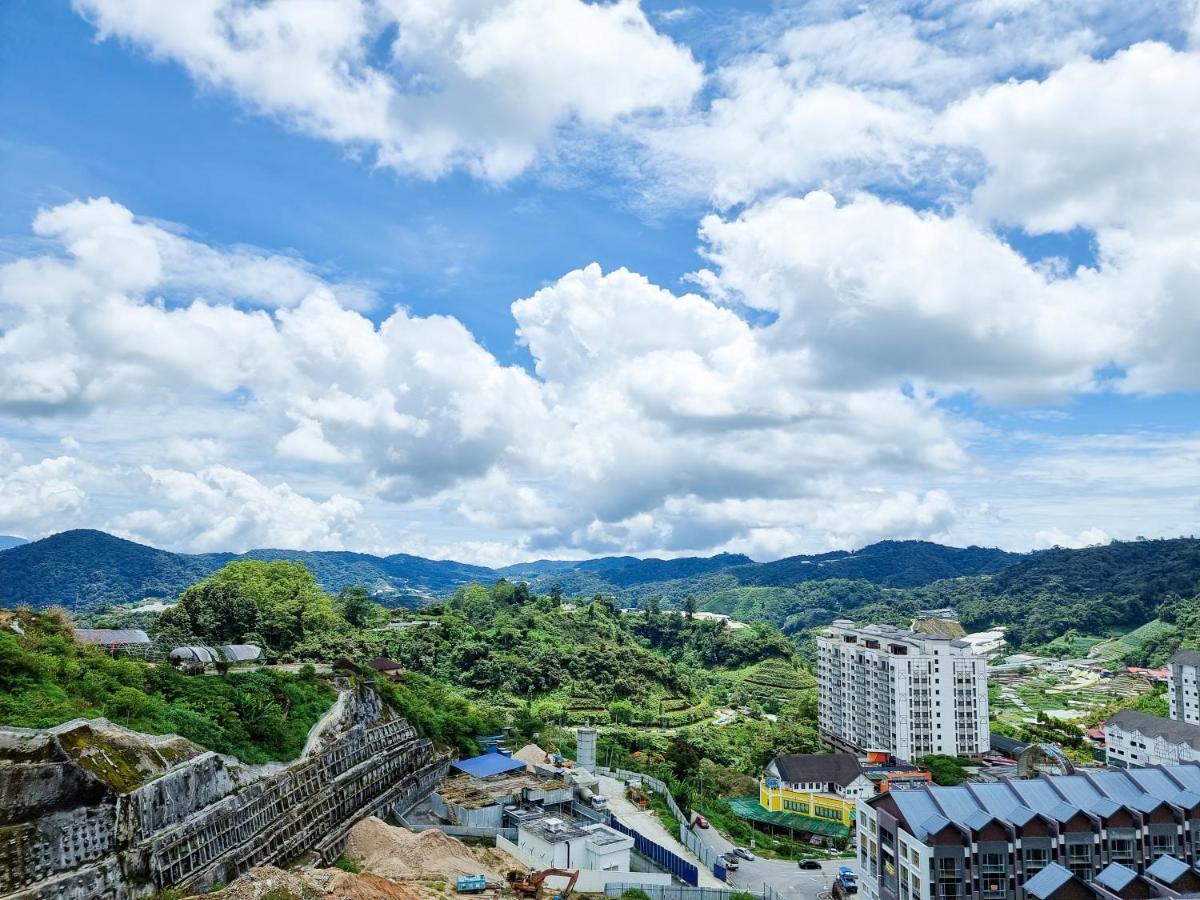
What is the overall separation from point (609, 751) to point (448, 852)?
2443cm

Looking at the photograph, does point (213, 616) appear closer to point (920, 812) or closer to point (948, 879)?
point (920, 812)

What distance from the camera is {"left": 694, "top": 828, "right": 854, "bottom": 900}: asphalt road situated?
35.0 meters

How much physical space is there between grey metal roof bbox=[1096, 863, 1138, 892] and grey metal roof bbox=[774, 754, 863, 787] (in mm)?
19017

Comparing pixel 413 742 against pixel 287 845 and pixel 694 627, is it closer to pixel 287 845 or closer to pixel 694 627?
pixel 287 845

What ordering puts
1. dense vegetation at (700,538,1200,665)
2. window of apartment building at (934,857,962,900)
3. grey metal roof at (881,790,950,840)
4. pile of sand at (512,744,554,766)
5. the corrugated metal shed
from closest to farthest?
window of apartment building at (934,857,962,900) < grey metal roof at (881,790,950,840) < the corrugated metal shed < pile of sand at (512,744,554,766) < dense vegetation at (700,538,1200,665)

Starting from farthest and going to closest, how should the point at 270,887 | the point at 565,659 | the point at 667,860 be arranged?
1. the point at 565,659
2. the point at 667,860
3. the point at 270,887

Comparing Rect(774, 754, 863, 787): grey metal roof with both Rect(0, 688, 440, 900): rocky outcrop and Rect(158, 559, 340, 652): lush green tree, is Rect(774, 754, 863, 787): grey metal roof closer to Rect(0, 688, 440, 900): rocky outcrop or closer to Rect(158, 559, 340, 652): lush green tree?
Rect(0, 688, 440, 900): rocky outcrop

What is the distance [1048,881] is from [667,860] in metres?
13.6

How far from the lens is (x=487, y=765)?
42531mm

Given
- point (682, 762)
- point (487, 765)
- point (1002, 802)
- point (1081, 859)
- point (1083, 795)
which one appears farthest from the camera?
point (682, 762)

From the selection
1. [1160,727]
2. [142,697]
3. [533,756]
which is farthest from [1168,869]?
[142,697]

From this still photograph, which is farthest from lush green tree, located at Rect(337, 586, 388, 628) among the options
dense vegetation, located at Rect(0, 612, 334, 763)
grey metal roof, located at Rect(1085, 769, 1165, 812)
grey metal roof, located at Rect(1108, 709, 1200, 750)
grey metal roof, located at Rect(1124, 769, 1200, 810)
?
grey metal roof, located at Rect(1108, 709, 1200, 750)

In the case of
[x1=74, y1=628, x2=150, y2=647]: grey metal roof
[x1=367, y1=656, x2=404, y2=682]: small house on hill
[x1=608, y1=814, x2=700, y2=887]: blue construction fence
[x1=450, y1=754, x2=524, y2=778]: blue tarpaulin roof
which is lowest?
[x1=608, y1=814, x2=700, y2=887]: blue construction fence

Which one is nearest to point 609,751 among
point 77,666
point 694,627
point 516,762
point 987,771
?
point 516,762
